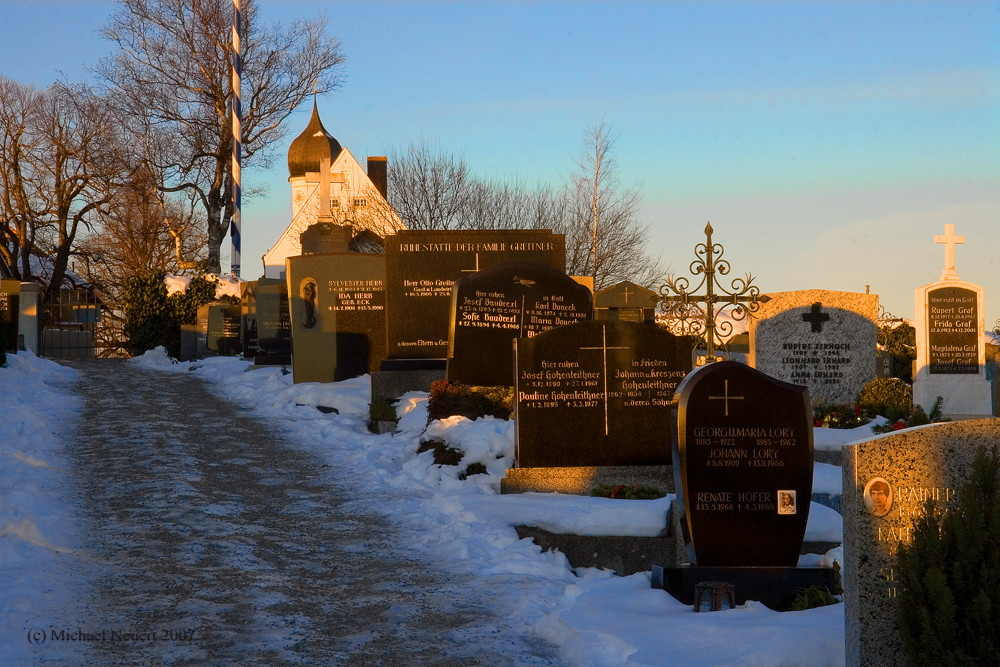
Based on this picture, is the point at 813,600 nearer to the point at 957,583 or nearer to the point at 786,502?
the point at 786,502

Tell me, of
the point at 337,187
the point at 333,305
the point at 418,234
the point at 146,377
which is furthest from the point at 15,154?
the point at 418,234

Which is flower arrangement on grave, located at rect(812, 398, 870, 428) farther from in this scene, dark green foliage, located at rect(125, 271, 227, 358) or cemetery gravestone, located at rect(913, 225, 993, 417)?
dark green foliage, located at rect(125, 271, 227, 358)

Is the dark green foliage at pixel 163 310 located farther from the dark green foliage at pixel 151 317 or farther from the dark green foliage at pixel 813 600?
the dark green foliage at pixel 813 600

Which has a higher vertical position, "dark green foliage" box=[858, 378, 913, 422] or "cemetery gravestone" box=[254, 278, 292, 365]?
"cemetery gravestone" box=[254, 278, 292, 365]

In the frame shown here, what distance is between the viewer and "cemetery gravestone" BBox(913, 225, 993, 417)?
16328 millimetres

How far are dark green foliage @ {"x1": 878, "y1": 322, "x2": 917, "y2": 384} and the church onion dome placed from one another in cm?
3121

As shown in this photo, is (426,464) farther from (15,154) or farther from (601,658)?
(15,154)

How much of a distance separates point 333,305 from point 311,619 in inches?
463

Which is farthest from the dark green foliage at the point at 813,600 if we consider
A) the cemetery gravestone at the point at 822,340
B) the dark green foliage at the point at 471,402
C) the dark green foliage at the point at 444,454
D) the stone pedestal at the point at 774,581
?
the cemetery gravestone at the point at 822,340

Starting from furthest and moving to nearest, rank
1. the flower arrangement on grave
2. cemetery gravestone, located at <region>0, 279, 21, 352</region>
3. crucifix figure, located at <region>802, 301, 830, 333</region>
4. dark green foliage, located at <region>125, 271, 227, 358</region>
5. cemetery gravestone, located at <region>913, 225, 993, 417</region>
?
dark green foliage, located at <region>125, 271, 227, 358</region>, cemetery gravestone, located at <region>0, 279, 21, 352</region>, cemetery gravestone, located at <region>913, 225, 993, 417</region>, crucifix figure, located at <region>802, 301, 830, 333</region>, the flower arrangement on grave

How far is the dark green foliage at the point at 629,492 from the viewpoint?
8.61 meters

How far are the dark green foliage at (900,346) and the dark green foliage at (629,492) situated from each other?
13.0 meters

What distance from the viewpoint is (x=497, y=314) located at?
13125mm

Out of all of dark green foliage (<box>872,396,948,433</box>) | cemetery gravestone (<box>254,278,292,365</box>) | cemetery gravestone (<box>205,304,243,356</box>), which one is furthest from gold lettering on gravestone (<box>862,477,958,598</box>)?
cemetery gravestone (<box>205,304,243,356</box>)
